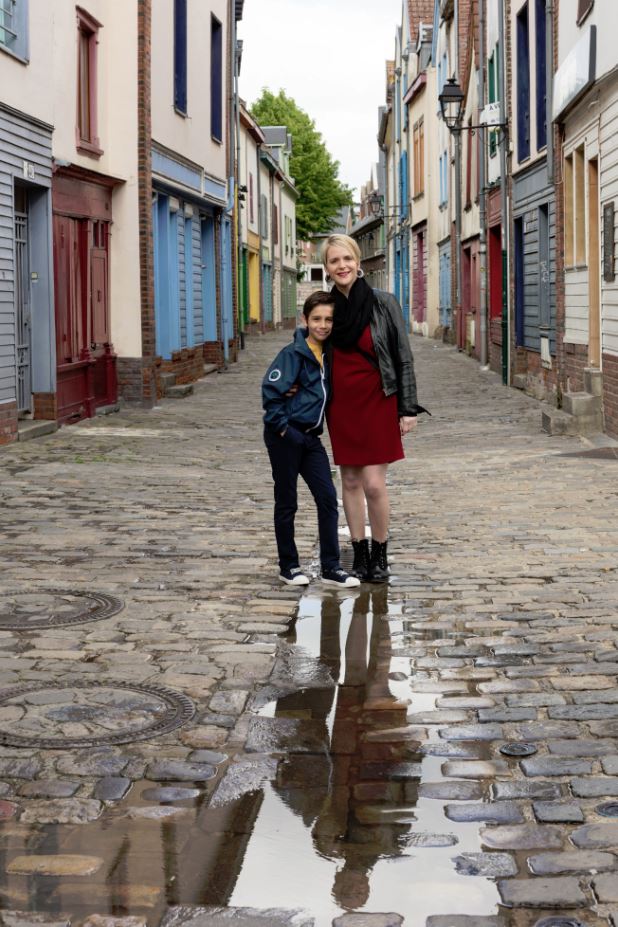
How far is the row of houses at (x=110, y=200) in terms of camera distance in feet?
50.7

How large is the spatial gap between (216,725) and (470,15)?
30.4 m

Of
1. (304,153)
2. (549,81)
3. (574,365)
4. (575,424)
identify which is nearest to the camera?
(575,424)

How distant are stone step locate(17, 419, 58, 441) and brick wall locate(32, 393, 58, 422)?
8cm

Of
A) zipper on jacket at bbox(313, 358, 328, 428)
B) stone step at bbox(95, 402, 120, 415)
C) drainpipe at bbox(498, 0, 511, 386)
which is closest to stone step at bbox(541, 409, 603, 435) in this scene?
stone step at bbox(95, 402, 120, 415)

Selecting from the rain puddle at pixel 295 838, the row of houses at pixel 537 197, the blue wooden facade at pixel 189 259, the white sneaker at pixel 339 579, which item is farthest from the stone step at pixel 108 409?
the rain puddle at pixel 295 838

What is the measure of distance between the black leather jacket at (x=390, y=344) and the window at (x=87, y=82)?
1164 centimetres

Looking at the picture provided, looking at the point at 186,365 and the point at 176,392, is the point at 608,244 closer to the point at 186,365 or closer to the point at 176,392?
the point at 176,392

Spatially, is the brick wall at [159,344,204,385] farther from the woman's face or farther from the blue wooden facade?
the woman's face

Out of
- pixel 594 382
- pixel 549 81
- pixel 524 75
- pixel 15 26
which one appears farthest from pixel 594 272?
pixel 15 26

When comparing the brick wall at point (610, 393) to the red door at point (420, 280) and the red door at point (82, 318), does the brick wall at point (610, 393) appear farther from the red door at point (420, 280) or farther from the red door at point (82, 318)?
the red door at point (420, 280)

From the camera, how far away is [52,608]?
6828 mm

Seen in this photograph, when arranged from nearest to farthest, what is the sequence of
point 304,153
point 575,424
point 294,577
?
point 294,577, point 575,424, point 304,153

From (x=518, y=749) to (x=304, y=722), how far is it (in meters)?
0.79

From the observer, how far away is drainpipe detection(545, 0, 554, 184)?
18.4m
